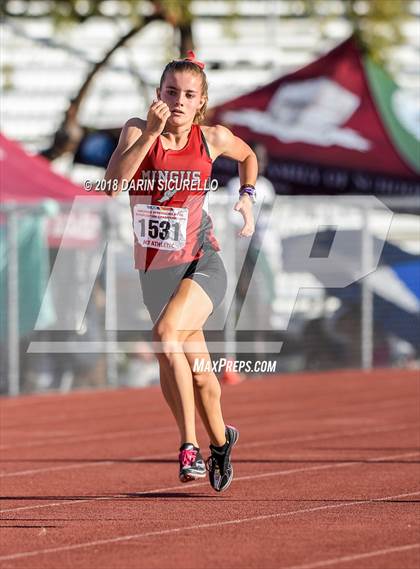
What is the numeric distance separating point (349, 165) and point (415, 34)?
7846mm

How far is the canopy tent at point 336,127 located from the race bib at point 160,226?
12018 millimetres

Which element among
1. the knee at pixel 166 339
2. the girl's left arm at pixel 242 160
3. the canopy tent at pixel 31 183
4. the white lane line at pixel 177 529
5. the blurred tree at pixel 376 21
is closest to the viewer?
the white lane line at pixel 177 529

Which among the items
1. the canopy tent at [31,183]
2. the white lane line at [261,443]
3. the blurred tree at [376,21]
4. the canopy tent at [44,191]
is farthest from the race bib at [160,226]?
the blurred tree at [376,21]

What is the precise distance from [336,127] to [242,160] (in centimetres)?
1241

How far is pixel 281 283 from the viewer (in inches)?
734

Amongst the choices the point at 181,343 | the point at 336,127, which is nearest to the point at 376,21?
the point at 336,127

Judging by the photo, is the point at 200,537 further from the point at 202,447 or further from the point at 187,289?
the point at 202,447

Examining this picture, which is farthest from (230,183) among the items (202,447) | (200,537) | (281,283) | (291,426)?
(200,537)

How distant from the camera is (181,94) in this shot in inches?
290

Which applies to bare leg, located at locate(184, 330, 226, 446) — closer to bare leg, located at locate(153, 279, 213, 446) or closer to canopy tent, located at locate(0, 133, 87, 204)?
bare leg, located at locate(153, 279, 213, 446)

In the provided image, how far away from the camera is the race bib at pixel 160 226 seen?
753 cm

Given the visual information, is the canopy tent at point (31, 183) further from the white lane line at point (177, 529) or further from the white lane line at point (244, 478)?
the white lane line at point (177, 529)

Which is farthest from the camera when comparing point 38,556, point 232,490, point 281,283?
point 281,283

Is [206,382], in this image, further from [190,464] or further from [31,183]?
[31,183]
